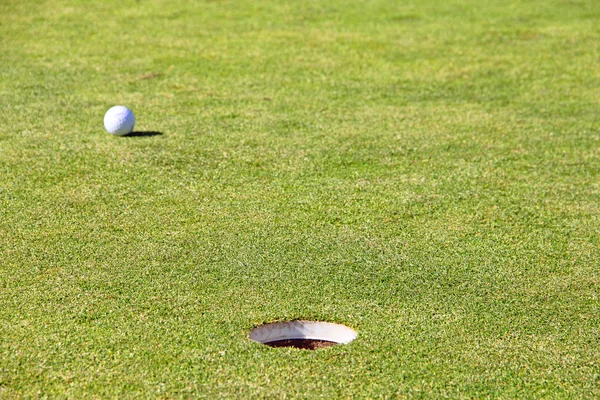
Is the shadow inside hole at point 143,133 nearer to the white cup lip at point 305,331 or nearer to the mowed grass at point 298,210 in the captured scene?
the mowed grass at point 298,210

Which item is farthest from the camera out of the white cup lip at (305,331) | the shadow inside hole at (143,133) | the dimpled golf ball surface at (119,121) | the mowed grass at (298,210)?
the shadow inside hole at (143,133)

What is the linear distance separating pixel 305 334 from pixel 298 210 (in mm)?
1725

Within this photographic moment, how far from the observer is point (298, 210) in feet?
21.0

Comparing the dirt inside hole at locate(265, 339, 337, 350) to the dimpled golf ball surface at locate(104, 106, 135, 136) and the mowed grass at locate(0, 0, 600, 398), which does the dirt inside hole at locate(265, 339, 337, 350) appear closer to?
the mowed grass at locate(0, 0, 600, 398)

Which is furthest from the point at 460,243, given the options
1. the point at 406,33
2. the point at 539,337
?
the point at 406,33

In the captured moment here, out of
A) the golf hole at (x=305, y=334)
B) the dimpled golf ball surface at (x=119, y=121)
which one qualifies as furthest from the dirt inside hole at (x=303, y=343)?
the dimpled golf ball surface at (x=119, y=121)

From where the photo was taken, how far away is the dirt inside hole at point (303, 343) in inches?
189

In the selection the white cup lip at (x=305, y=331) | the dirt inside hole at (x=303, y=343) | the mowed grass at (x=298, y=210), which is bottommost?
the dirt inside hole at (x=303, y=343)

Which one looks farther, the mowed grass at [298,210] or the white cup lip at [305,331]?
the white cup lip at [305,331]

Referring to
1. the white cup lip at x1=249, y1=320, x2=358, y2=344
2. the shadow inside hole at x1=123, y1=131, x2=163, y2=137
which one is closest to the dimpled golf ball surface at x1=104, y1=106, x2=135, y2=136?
the shadow inside hole at x1=123, y1=131, x2=163, y2=137

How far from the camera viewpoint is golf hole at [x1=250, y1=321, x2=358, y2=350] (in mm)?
4785

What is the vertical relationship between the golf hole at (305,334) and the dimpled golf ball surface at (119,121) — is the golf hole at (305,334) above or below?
below

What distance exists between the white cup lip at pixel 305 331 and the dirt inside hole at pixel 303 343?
0.01 m

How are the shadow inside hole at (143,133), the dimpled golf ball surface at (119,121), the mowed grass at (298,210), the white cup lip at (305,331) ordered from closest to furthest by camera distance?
the mowed grass at (298,210) → the white cup lip at (305,331) → the dimpled golf ball surface at (119,121) → the shadow inside hole at (143,133)
